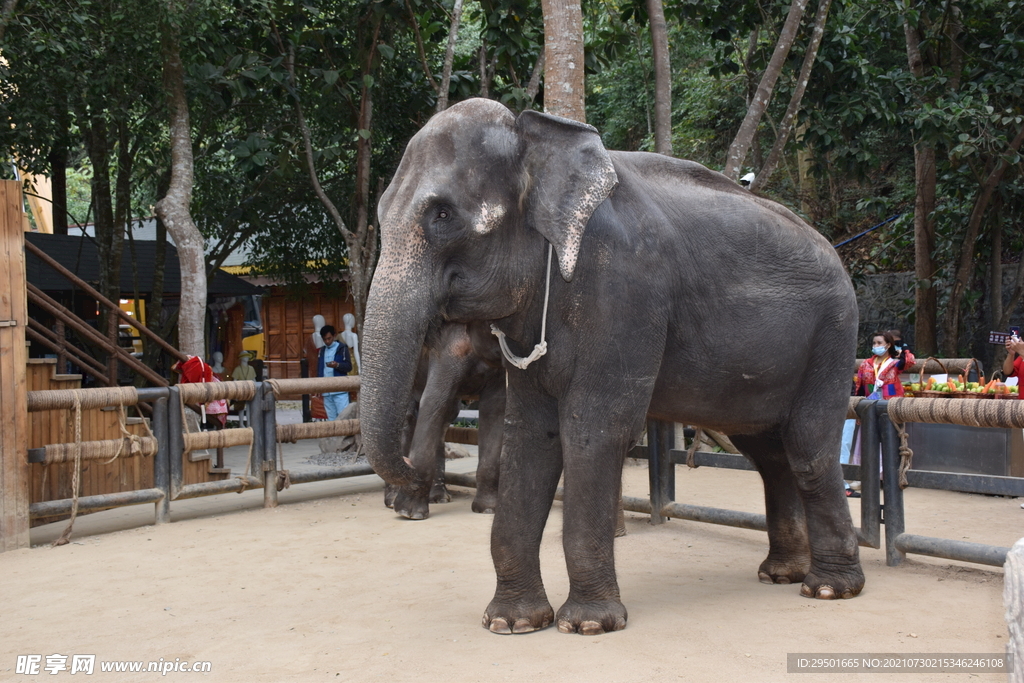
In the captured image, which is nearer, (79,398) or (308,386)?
(79,398)

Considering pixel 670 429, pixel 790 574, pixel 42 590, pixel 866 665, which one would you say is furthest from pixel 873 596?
pixel 42 590

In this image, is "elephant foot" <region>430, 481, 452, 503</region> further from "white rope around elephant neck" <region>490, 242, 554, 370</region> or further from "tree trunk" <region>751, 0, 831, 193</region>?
"tree trunk" <region>751, 0, 831, 193</region>

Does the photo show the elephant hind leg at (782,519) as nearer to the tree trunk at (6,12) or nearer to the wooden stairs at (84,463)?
the wooden stairs at (84,463)

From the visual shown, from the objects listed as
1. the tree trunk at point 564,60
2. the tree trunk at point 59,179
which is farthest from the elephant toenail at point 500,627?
the tree trunk at point 59,179

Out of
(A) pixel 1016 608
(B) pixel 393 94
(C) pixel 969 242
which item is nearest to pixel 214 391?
(A) pixel 1016 608

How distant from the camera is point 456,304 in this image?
339 centimetres

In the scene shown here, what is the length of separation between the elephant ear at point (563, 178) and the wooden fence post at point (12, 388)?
3.63 meters

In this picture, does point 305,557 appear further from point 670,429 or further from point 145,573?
point 670,429

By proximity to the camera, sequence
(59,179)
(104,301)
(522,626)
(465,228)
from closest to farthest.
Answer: (465,228) < (522,626) < (104,301) < (59,179)

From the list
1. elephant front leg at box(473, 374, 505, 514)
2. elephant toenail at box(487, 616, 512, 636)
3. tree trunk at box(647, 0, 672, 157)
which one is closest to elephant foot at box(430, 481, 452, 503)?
elephant front leg at box(473, 374, 505, 514)

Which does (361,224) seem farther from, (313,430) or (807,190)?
(807,190)

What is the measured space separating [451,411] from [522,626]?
3.12 m

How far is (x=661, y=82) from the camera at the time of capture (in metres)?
7.69

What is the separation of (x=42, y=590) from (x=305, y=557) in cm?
135
